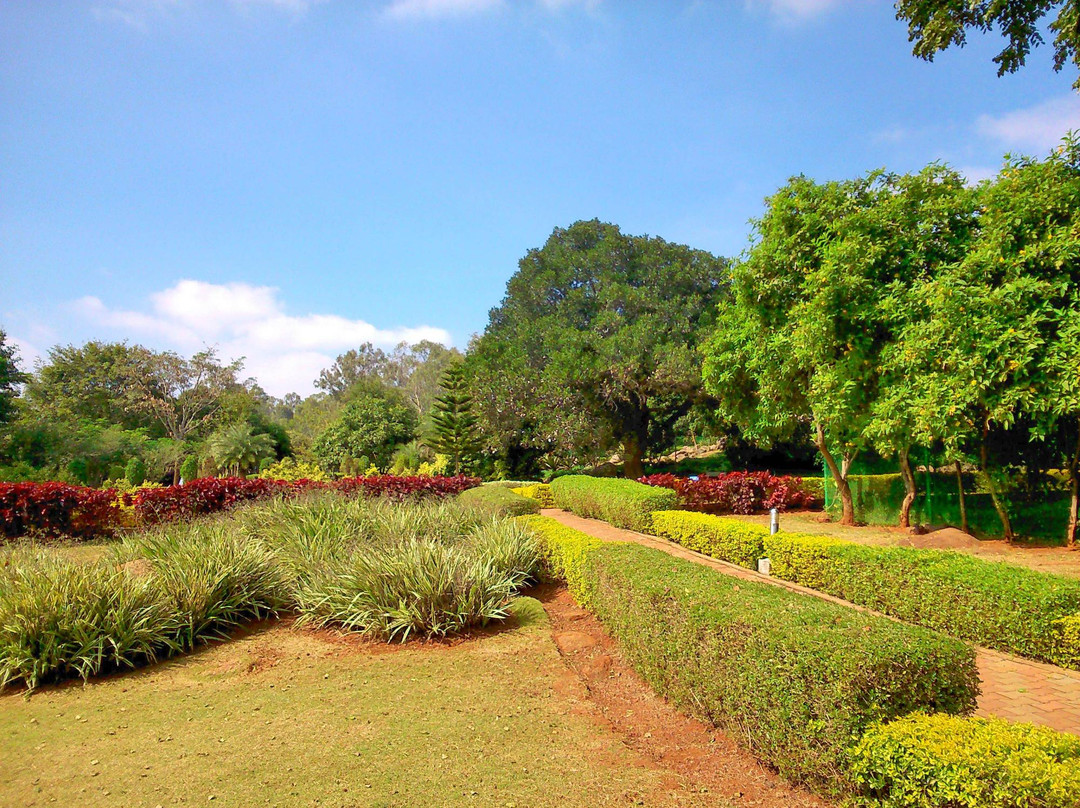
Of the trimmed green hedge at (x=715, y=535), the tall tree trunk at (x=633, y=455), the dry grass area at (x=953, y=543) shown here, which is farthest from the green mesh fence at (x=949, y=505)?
the tall tree trunk at (x=633, y=455)

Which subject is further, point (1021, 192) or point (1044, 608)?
point (1021, 192)

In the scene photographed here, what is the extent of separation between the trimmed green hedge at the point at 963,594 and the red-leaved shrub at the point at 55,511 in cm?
1143

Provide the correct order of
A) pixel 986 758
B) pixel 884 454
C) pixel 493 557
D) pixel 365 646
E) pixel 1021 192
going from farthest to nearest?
pixel 884 454, pixel 1021 192, pixel 493 557, pixel 365 646, pixel 986 758

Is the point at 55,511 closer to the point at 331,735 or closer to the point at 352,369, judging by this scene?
the point at 331,735

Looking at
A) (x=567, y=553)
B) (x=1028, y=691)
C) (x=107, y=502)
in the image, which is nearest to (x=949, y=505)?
(x=567, y=553)

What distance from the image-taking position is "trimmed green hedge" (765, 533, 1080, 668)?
178 inches

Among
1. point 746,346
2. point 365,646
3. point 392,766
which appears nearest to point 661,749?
point 392,766

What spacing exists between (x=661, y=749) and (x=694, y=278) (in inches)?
785

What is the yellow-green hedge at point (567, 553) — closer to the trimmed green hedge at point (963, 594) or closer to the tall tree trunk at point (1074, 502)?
the trimmed green hedge at point (963, 594)

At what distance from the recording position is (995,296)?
27.3 feet

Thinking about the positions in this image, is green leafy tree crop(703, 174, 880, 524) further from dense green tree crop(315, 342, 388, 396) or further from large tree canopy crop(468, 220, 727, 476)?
dense green tree crop(315, 342, 388, 396)

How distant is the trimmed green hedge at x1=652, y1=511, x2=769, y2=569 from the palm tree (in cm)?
2176

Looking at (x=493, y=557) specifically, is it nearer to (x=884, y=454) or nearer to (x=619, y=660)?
(x=619, y=660)

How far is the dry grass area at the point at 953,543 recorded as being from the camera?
866 cm
